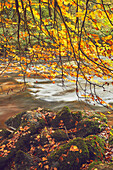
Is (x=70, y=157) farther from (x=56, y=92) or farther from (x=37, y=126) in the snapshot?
(x=56, y=92)

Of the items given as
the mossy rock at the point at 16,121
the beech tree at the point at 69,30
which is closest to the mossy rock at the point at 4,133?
the mossy rock at the point at 16,121

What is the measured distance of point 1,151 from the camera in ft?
17.1

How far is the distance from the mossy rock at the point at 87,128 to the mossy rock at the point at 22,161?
176cm

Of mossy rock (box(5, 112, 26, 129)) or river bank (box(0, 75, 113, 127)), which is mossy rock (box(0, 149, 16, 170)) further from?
river bank (box(0, 75, 113, 127))

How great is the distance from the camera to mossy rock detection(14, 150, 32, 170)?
15.3 ft

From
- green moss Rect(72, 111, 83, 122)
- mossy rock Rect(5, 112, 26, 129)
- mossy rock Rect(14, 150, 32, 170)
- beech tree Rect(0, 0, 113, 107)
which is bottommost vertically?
mossy rock Rect(14, 150, 32, 170)

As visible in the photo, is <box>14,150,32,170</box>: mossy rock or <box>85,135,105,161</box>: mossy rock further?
<box>14,150,32,170</box>: mossy rock

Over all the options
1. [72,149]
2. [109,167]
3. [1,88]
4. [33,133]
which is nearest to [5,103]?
[1,88]

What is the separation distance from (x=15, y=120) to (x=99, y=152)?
3.47 meters

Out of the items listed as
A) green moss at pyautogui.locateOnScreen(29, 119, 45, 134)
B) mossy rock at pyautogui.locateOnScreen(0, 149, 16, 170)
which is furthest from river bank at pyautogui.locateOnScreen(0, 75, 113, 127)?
mossy rock at pyautogui.locateOnScreen(0, 149, 16, 170)

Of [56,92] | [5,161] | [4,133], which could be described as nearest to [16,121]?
[4,133]

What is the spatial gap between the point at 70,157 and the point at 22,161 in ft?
4.18

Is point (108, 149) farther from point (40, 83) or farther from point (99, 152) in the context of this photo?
point (40, 83)

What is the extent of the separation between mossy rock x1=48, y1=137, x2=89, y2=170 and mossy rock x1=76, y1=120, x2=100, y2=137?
101 centimetres
